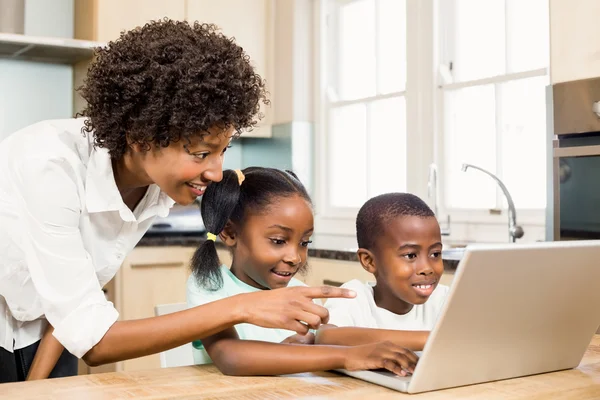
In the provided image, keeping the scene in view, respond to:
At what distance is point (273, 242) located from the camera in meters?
1.34

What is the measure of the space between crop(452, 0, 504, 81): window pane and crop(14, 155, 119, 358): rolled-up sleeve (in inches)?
79.3

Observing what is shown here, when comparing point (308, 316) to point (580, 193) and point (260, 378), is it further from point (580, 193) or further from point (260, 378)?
point (580, 193)

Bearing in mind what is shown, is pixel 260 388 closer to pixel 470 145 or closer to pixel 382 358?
pixel 382 358

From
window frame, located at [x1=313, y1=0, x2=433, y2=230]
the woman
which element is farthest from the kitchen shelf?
the woman

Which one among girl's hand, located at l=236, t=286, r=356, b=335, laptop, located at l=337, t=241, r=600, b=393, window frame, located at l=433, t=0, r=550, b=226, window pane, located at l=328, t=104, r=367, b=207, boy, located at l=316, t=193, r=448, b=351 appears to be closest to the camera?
laptop, located at l=337, t=241, r=600, b=393

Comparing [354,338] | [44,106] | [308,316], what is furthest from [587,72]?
[44,106]

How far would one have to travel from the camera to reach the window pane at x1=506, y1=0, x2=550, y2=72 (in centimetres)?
260

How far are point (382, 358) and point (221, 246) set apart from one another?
2.30 meters

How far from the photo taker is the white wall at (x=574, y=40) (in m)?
2.05

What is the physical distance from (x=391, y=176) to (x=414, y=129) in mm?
273

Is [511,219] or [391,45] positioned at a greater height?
[391,45]

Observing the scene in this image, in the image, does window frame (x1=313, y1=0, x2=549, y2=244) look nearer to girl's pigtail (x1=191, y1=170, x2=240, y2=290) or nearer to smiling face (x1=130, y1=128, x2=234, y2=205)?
girl's pigtail (x1=191, y1=170, x2=240, y2=290)

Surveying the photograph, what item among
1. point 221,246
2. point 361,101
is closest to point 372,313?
point 221,246

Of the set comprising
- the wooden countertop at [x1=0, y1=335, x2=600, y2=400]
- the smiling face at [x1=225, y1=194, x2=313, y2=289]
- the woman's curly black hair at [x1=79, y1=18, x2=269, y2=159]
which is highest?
the woman's curly black hair at [x1=79, y1=18, x2=269, y2=159]
